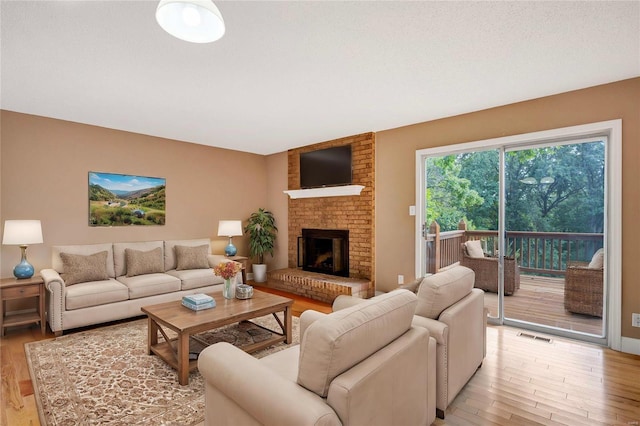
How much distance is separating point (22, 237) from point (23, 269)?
0.38 meters

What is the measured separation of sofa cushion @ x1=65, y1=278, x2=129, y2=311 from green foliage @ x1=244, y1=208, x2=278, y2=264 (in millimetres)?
2456

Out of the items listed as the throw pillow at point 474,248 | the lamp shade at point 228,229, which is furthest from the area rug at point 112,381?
the throw pillow at point 474,248

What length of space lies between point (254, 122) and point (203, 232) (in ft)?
7.59

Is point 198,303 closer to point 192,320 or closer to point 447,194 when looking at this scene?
point 192,320

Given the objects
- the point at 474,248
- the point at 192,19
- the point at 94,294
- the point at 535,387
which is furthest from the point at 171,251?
the point at 535,387

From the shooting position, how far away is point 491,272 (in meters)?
3.90

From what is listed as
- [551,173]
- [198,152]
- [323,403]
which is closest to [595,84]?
[551,173]

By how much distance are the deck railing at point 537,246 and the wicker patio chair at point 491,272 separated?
0.23ft

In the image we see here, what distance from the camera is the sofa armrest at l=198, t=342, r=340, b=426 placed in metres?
1.15

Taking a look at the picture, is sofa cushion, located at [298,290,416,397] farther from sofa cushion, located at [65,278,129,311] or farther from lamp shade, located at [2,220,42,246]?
lamp shade, located at [2,220,42,246]

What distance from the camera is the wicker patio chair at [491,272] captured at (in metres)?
3.72

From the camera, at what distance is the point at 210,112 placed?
3.84 meters

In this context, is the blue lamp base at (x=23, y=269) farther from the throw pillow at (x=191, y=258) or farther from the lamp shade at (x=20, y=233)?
the throw pillow at (x=191, y=258)

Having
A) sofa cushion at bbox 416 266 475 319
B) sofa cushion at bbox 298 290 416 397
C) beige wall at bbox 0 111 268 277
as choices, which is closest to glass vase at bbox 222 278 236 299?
sofa cushion at bbox 416 266 475 319
